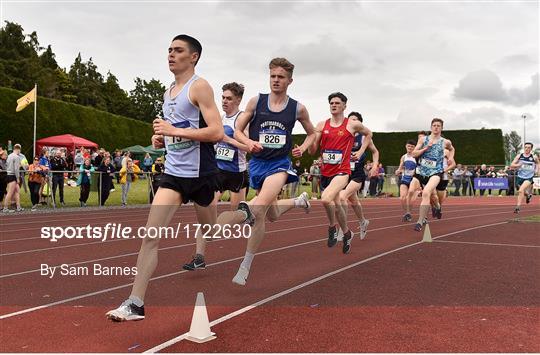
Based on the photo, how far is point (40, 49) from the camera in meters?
60.3

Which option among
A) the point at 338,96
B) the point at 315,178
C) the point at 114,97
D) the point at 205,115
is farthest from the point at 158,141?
the point at 114,97

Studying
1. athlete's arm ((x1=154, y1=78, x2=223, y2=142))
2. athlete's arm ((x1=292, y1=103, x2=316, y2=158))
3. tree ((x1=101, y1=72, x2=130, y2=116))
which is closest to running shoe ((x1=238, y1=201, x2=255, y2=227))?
athlete's arm ((x1=292, y1=103, x2=316, y2=158))

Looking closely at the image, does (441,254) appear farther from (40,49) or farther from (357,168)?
(40,49)

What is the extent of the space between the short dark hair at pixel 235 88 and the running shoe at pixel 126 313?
12.6 ft

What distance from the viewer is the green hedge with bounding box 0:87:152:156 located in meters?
29.2

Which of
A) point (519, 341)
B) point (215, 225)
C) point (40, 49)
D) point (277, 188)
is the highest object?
point (40, 49)

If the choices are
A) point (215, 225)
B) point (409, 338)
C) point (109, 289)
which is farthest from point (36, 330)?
point (409, 338)

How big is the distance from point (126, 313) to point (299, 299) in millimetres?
1808

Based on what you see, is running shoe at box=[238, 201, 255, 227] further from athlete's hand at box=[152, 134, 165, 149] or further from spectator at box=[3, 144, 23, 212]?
spectator at box=[3, 144, 23, 212]

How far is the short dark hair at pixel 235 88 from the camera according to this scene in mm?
6754

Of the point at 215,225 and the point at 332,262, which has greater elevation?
the point at 215,225

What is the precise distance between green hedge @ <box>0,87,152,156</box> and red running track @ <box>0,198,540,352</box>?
23432mm

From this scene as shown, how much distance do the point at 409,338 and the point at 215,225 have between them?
2.08 meters

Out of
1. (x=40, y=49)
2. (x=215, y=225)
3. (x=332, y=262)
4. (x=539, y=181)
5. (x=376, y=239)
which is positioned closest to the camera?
(x=215, y=225)
